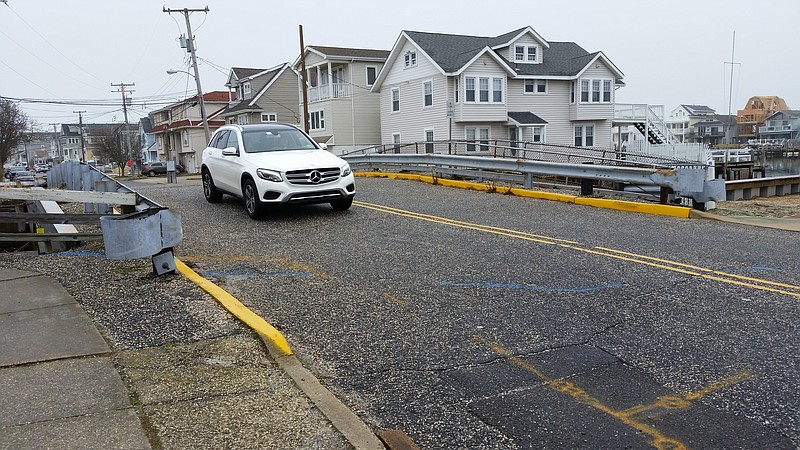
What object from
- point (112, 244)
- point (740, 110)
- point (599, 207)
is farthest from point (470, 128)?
point (740, 110)

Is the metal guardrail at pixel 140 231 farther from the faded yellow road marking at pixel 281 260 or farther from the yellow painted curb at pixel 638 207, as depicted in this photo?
the yellow painted curb at pixel 638 207

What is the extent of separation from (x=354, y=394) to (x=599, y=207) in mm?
9734

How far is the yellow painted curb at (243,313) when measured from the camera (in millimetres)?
4941

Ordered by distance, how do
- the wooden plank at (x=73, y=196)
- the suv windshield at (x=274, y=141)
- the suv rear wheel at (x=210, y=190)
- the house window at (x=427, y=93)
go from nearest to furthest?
the wooden plank at (x=73, y=196) < the suv windshield at (x=274, y=141) < the suv rear wheel at (x=210, y=190) < the house window at (x=427, y=93)

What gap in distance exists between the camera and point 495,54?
36.9 metres

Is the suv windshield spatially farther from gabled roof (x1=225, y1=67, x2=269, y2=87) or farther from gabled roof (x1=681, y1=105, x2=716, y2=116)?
gabled roof (x1=681, y1=105, x2=716, y2=116)

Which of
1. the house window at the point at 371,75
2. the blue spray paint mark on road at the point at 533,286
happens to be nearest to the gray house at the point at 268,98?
the house window at the point at 371,75

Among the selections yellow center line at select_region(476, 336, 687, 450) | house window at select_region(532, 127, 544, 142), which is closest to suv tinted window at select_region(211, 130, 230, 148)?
yellow center line at select_region(476, 336, 687, 450)

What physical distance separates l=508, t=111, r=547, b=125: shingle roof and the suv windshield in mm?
27444

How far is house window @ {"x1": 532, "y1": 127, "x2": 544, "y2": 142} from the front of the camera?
130 feet

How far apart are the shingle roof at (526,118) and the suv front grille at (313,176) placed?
93.3ft

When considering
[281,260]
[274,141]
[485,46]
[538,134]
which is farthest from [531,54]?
[281,260]

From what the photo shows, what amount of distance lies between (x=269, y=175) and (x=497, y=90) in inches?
1136

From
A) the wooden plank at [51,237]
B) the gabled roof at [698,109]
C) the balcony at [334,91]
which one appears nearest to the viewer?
the wooden plank at [51,237]
